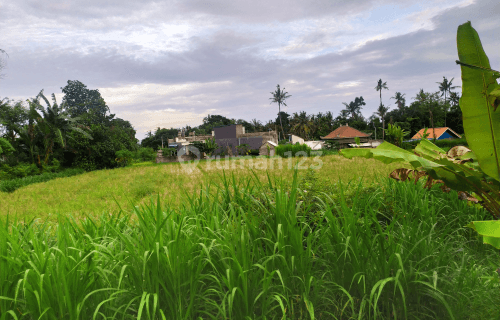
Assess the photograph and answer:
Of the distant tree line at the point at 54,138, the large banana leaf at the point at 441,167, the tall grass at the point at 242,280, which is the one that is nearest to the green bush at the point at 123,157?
the distant tree line at the point at 54,138

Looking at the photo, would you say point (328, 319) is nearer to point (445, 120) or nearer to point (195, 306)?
point (195, 306)

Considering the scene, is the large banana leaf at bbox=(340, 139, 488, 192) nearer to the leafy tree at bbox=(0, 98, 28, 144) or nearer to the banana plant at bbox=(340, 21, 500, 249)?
the banana plant at bbox=(340, 21, 500, 249)

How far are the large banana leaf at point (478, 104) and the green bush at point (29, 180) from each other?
16.9 m

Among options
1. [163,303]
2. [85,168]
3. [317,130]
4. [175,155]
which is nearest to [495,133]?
[163,303]

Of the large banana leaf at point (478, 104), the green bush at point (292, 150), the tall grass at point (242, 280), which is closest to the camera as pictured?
the tall grass at point (242, 280)

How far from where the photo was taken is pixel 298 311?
85.3 inches

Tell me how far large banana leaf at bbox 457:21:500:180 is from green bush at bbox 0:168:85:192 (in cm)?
1692

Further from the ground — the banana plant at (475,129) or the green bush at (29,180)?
the banana plant at (475,129)

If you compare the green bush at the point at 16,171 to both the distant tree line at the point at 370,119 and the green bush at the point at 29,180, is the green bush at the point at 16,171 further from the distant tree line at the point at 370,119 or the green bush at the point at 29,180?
the distant tree line at the point at 370,119

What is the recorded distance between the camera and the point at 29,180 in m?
16.1

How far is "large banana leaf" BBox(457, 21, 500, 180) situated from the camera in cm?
254

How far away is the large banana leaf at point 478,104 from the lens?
254cm

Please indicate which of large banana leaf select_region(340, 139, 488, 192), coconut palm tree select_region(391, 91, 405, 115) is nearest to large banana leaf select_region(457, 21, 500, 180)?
large banana leaf select_region(340, 139, 488, 192)

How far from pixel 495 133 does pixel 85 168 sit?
82.0 ft
